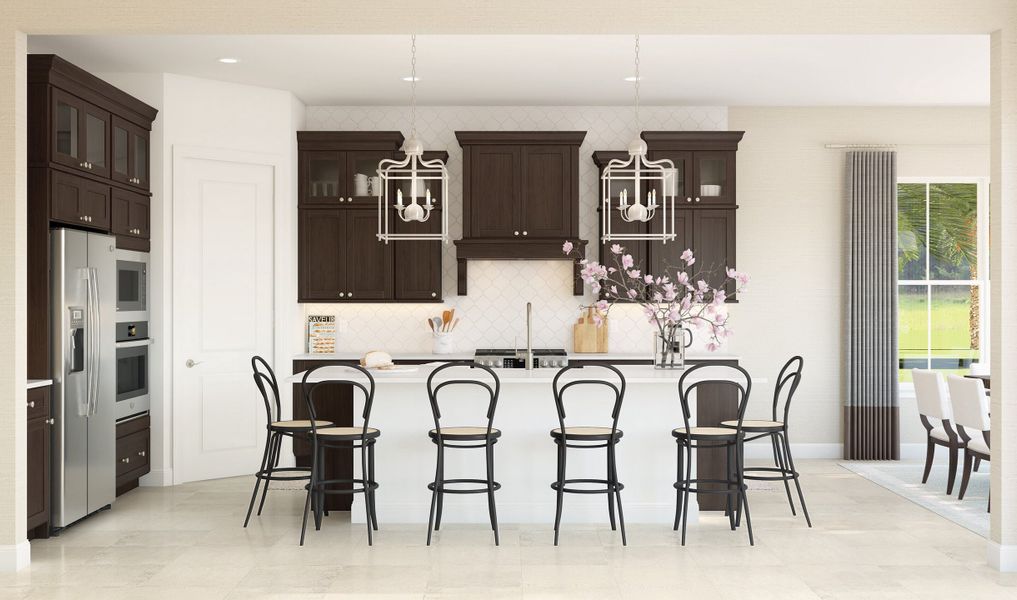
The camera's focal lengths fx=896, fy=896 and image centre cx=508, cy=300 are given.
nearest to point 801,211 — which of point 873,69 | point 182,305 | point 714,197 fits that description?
point 714,197

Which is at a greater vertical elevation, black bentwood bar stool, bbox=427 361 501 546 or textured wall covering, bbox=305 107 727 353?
textured wall covering, bbox=305 107 727 353

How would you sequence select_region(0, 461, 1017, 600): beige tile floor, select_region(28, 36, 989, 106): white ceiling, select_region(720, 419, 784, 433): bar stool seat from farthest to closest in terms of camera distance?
select_region(28, 36, 989, 106): white ceiling
select_region(720, 419, 784, 433): bar stool seat
select_region(0, 461, 1017, 600): beige tile floor

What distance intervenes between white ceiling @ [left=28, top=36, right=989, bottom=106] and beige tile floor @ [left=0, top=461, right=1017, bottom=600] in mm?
3087

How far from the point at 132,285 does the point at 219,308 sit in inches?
31.8

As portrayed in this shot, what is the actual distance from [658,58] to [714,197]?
1599 millimetres

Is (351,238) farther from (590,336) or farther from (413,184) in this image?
(413,184)

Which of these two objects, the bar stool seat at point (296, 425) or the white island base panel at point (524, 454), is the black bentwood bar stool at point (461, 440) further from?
the bar stool seat at point (296, 425)

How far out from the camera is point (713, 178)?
24.8 ft

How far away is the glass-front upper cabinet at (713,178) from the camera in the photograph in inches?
296

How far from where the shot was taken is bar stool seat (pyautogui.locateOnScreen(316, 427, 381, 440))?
5023mm

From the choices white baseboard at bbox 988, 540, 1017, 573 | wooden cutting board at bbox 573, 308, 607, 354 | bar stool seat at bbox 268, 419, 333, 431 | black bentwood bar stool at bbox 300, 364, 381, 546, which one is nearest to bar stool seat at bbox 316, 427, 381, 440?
black bentwood bar stool at bbox 300, 364, 381, 546

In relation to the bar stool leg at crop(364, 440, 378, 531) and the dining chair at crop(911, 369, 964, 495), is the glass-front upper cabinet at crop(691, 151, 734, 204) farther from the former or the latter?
the bar stool leg at crop(364, 440, 378, 531)

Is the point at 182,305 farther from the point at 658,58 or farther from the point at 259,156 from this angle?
the point at 658,58

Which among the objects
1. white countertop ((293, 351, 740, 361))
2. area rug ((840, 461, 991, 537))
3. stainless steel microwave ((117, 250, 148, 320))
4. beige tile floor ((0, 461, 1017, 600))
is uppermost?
stainless steel microwave ((117, 250, 148, 320))
